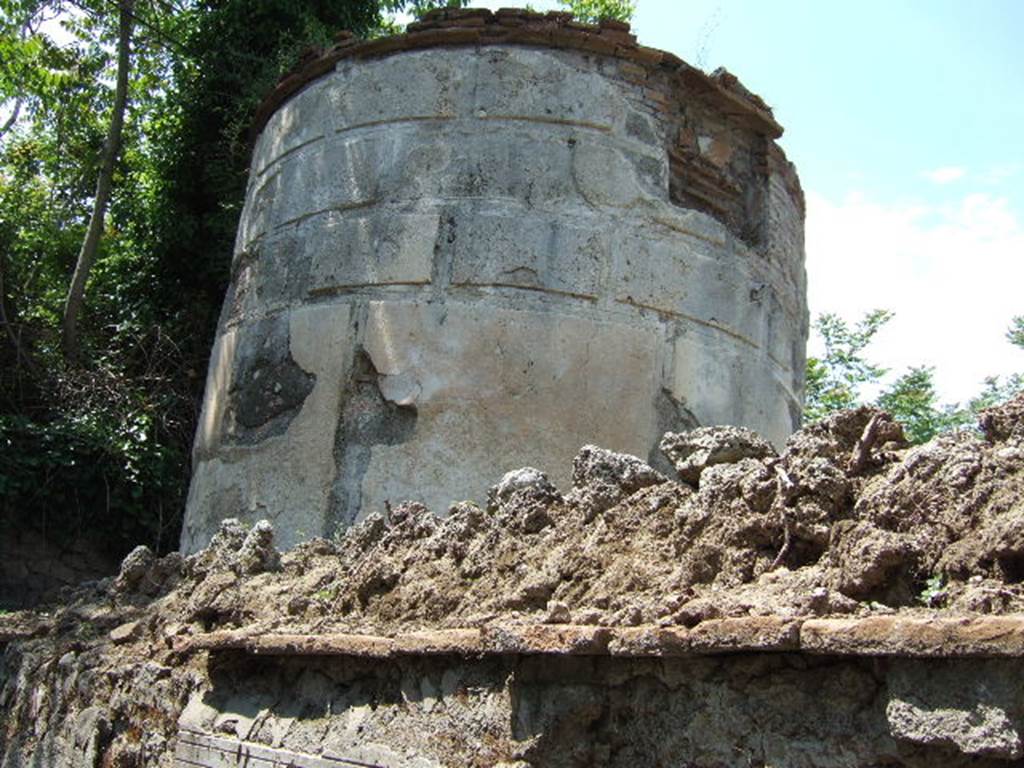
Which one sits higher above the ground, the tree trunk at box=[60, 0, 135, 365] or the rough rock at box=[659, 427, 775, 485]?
the tree trunk at box=[60, 0, 135, 365]

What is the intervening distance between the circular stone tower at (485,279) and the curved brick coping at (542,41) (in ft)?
0.04

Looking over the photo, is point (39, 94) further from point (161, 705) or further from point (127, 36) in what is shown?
point (161, 705)

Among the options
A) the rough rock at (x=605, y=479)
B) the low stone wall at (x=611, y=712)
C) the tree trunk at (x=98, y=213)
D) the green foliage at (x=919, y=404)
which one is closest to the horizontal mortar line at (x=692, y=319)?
the rough rock at (x=605, y=479)

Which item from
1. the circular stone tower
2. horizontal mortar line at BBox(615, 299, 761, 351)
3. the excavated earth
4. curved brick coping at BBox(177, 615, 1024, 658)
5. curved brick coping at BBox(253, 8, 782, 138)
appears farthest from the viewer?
curved brick coping at BBox(253, 8, 782, 138)

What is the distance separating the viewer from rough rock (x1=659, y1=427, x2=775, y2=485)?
2898 millimetres

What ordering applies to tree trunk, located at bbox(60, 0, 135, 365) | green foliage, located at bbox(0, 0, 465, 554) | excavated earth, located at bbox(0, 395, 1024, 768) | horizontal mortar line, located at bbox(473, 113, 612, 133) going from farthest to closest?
tree trunk, located at bbox(60, 0, 135, 365), green foliage, located at bbox(0, 0, 465, 554), horizontal mortar line, located at bbox(473, 113, 612, 133), excavated earth, located at bbox(0, 395, 1024, 768)

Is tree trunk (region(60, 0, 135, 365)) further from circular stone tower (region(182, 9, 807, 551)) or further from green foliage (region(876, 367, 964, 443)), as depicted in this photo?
green foliage (region(876, 367, 964, 443))

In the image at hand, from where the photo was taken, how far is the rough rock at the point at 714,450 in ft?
9.51

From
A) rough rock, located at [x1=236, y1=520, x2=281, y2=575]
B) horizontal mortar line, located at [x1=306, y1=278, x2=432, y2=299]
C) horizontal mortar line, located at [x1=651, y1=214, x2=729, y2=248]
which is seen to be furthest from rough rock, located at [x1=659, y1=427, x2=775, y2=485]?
horizontal mortar line, located at [x1=651, y1=214, x2=729, y2=248]

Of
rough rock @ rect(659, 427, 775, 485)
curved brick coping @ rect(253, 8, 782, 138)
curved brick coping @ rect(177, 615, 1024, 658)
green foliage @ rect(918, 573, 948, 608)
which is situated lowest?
curved brick coping @ rect(177, 615, 1024, 658)

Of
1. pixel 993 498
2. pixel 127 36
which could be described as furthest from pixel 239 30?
pixel 993 498

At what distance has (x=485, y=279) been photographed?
19.0 feet

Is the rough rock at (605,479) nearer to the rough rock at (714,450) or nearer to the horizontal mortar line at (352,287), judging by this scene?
the rough rock at (714,450)

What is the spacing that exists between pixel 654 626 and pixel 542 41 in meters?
4.69
